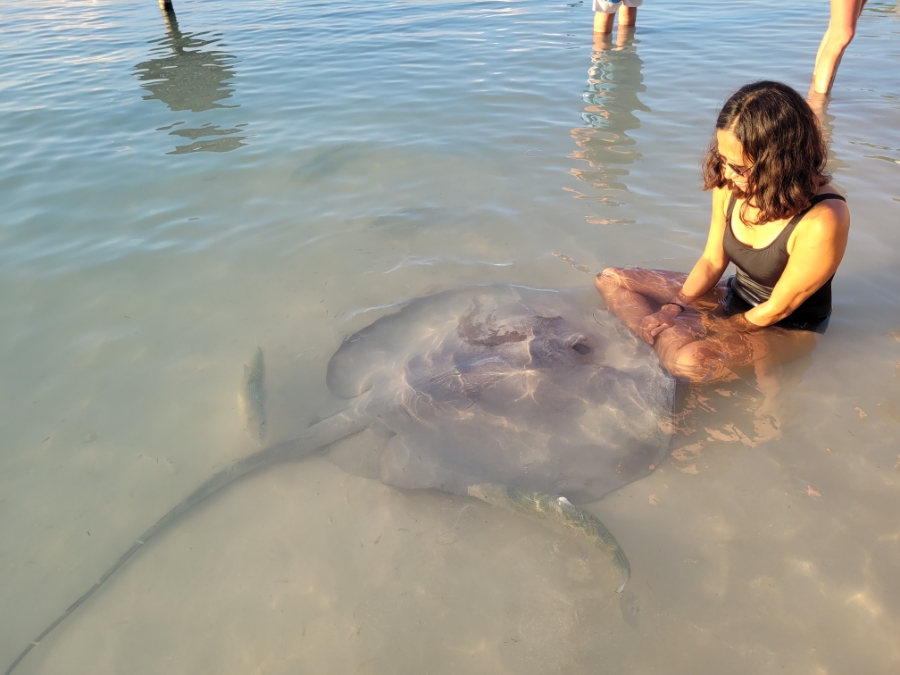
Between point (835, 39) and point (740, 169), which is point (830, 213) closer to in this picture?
point (740, 169)

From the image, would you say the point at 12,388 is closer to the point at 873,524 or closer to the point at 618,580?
the point at 618,580

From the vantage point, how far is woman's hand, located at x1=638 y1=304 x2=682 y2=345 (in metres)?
3.63

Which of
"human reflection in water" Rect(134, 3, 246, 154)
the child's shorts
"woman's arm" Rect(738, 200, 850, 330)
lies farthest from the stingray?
the child's shorts

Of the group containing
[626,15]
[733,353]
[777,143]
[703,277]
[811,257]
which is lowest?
[733,353]

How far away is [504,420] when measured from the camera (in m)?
2.99

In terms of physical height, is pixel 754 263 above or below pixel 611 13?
below

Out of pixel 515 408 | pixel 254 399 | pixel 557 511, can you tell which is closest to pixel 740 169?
pixel 515 408

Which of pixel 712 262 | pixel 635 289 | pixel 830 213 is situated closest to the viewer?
pixel 830 213

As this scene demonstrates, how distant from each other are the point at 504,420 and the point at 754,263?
1887 mm

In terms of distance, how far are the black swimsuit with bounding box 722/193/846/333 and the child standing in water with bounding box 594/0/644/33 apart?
823 centimetres

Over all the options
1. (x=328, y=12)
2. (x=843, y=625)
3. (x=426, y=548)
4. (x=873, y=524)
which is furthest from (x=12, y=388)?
(x=328, y=12)

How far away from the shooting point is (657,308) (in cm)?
395

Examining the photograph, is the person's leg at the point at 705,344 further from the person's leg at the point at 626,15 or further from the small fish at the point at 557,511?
the person's leg at the point at 626,15

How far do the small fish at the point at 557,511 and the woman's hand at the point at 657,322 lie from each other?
141 centimetres
